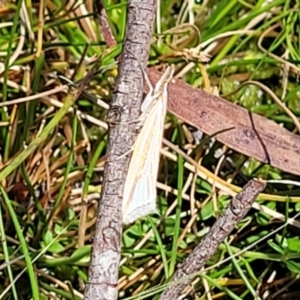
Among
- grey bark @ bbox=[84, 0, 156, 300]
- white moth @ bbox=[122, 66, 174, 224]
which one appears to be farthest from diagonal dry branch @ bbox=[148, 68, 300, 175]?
grey bark @ bbox=[84, 0, 156, 300]

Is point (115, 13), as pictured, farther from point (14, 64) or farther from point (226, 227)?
point (226, 227)

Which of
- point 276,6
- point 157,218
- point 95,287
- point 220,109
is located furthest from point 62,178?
point 276,6

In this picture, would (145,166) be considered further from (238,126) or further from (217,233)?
(238,126)

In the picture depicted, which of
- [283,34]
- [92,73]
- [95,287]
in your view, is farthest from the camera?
[283,34]

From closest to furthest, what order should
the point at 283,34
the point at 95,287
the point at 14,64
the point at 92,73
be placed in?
the point at 95,287 → the point at 92,73 → the point at 14,64 → the point at 283,34

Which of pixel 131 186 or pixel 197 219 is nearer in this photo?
→ pixel 131 186

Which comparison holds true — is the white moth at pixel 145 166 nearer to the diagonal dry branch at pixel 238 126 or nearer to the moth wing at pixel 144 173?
the moth wing at pixel 144 173
